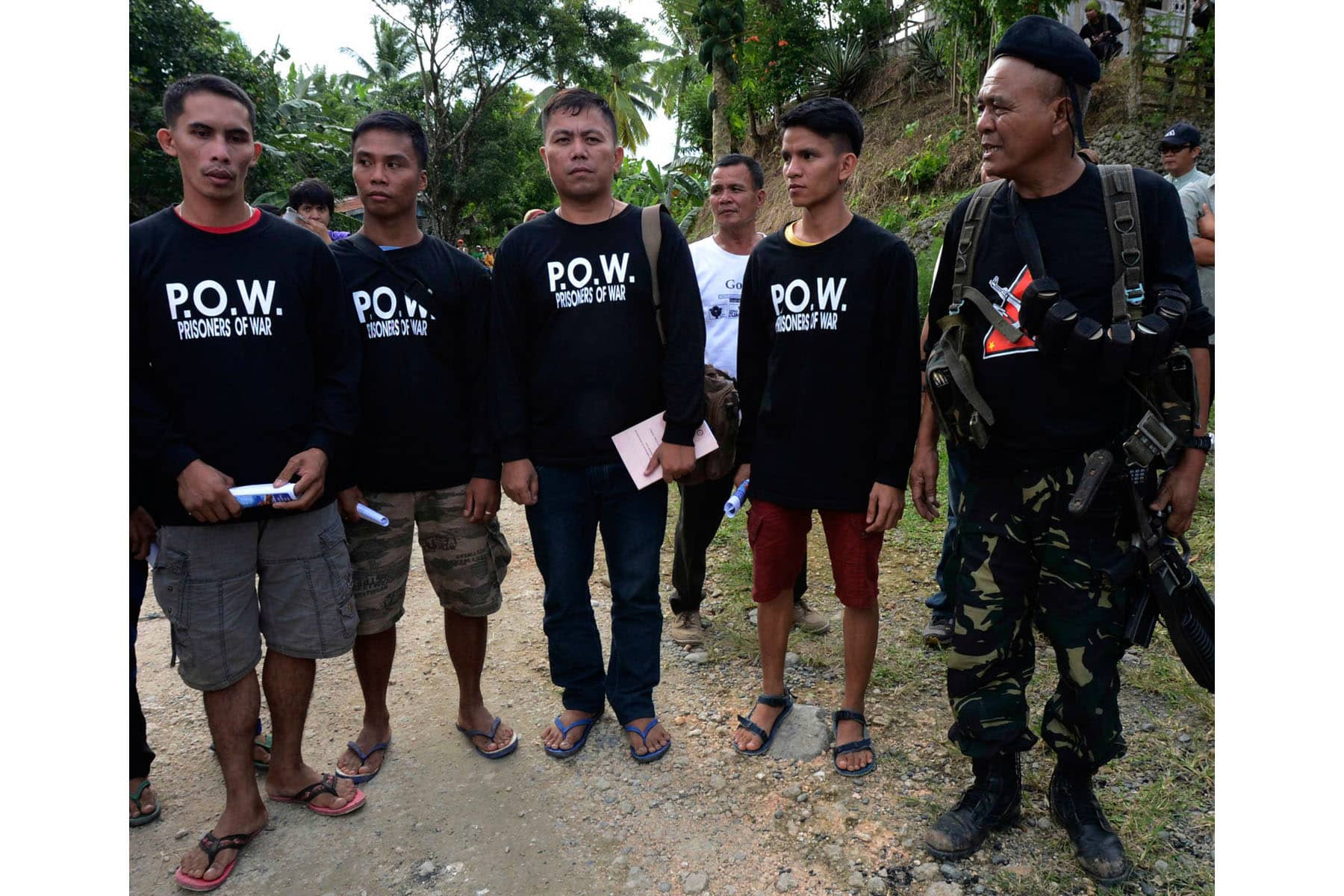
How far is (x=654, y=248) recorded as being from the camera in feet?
9.38

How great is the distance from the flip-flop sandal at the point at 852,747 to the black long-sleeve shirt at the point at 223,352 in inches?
77.9

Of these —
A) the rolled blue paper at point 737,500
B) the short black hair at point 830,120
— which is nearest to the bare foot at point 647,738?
the rolled blue paper at point 737,500

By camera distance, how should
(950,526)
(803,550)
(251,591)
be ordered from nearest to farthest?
(251,591) → (803,550) → (950,526)

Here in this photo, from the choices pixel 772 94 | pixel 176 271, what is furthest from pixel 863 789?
pixel 772 94

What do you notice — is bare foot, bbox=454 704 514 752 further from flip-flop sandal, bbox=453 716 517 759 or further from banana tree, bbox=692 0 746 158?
banana tree, bbox=692 0 746 158

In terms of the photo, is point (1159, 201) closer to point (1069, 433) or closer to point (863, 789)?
point (1069, 433)

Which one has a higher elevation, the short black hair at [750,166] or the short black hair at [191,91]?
the short black hair at [750,166]

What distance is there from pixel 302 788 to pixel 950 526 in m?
2.71

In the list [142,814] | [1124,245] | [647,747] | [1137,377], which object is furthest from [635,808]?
[1124,245]

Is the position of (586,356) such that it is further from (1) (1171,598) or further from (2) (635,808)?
(1) (1171,598)

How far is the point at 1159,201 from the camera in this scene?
2160 mm

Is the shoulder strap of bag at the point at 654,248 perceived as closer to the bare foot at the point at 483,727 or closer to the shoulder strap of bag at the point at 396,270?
the shoulder strap of bag at the point at 396,270

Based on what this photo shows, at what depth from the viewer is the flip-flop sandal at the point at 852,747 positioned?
2830mm

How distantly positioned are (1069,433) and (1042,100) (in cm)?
89
